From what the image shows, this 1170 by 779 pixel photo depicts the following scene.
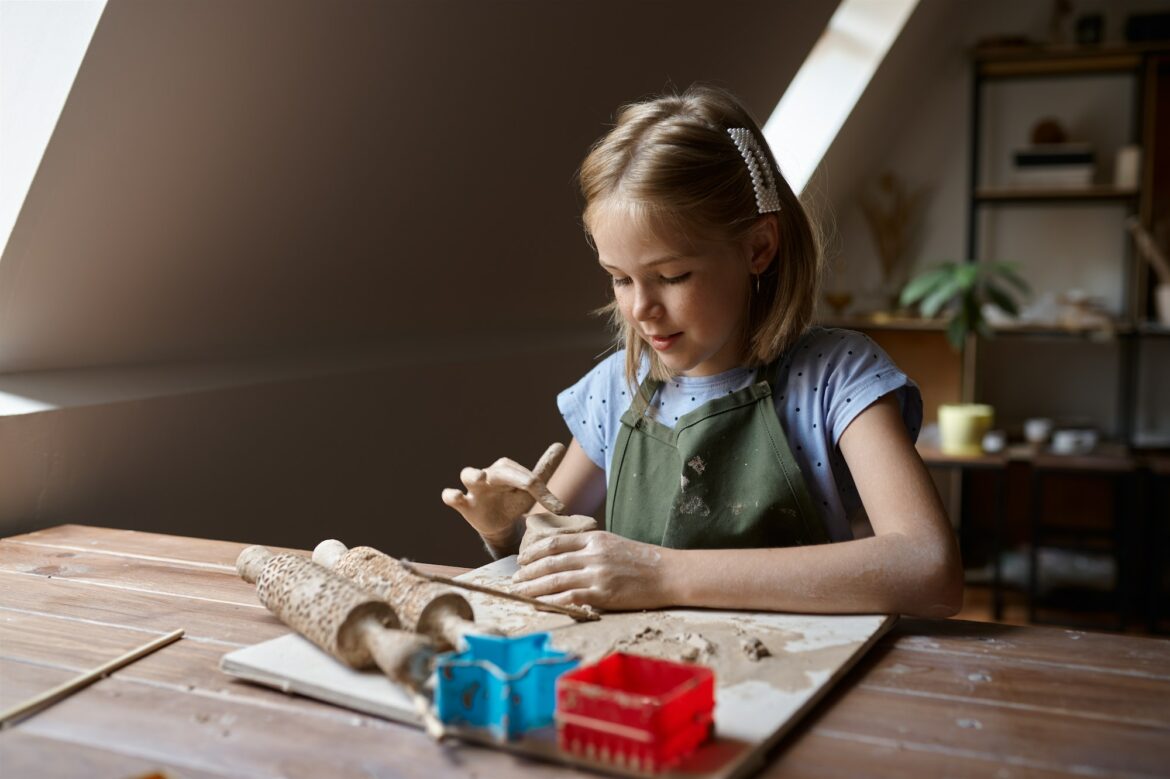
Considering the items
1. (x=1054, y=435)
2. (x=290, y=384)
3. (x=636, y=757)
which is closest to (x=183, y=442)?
(x=290, y=384)

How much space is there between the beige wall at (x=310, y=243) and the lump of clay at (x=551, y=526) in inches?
30.4

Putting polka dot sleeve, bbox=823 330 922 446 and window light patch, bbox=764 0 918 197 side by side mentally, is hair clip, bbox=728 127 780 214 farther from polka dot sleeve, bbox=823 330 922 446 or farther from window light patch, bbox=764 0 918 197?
window light patch, bbox=764 0 918 197

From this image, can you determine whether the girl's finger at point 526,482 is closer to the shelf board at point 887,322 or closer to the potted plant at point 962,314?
the potted plant at point 962,314

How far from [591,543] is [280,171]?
935 mm

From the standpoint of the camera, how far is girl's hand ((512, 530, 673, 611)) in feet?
3.65

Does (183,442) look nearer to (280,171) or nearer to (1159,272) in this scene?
(280,171)

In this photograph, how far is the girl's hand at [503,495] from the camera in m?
1.21

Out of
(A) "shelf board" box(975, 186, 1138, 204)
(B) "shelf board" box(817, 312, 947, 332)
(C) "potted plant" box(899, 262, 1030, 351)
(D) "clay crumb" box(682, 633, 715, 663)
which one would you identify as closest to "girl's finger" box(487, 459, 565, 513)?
(D) "clay crumb" box(682, 633, 715, 663)

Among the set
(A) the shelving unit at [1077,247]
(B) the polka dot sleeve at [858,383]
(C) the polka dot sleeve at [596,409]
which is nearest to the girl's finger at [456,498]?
(C) the polka dot sleeve at [596,409]

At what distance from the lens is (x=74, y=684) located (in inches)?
36.6

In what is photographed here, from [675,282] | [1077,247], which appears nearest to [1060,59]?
[1077,247]

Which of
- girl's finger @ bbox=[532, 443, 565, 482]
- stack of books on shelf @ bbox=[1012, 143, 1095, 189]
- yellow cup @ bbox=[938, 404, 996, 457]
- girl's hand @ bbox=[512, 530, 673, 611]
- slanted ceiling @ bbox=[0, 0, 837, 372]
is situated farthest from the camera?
stack of books on shelf @ bbox=[1012, 143, 1095, 189]

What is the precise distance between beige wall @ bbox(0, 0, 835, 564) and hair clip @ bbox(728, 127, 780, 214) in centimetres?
61

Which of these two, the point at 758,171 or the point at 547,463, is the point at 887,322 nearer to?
the point at 758,171
